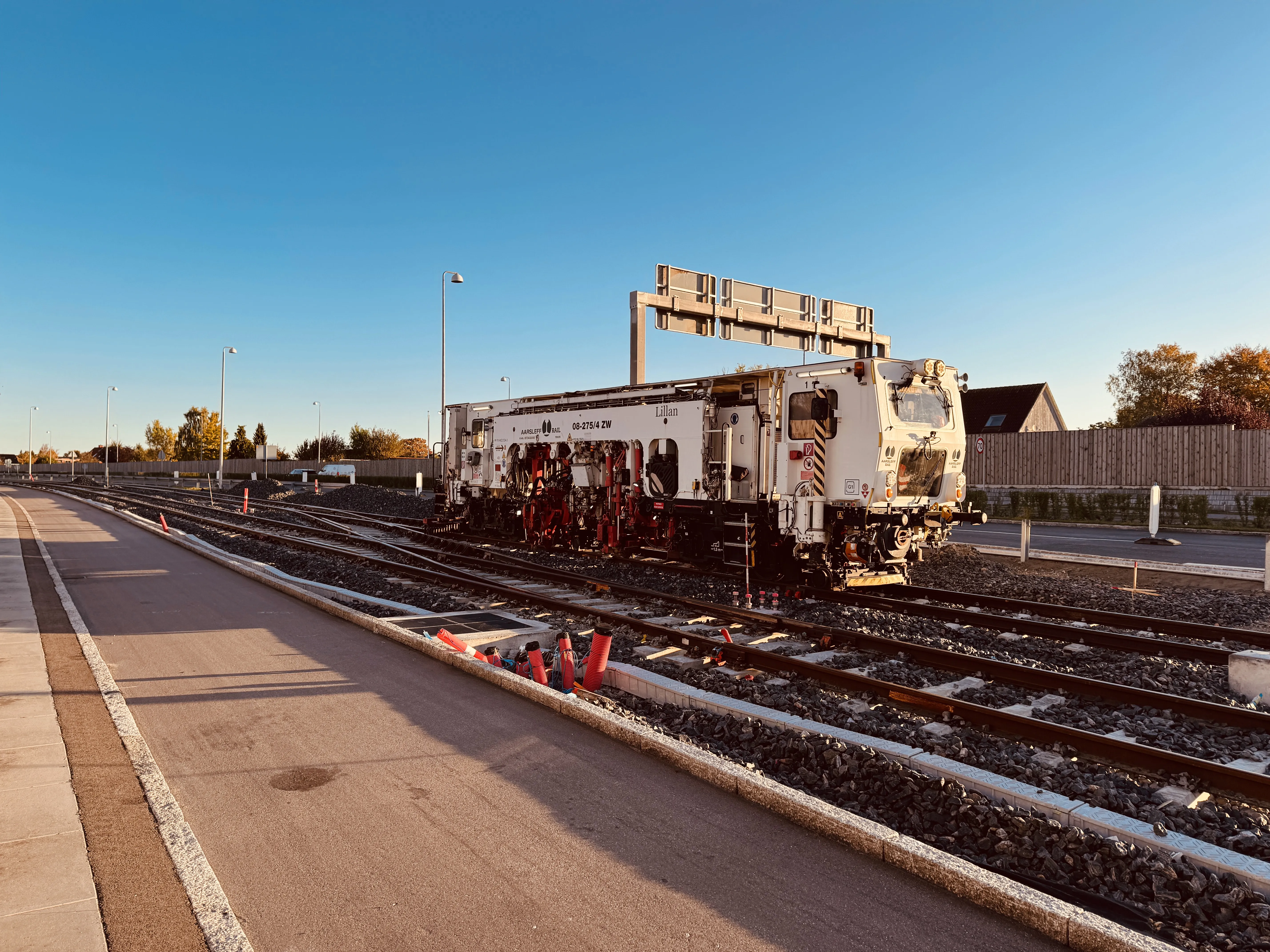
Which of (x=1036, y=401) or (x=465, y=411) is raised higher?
(x=1036, y=401)

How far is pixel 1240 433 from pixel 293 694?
29.9 metres

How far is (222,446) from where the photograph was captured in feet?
148

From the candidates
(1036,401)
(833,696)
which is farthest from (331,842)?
(1036,401)

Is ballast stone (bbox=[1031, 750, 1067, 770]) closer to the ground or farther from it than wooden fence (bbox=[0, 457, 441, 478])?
closer to the ground

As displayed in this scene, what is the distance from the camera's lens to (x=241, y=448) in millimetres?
100625

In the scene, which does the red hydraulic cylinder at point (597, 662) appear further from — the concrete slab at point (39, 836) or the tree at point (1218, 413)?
the tree at point (1218, 413)

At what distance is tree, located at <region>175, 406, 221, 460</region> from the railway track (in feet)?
291

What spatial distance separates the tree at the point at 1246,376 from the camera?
45.7 metres

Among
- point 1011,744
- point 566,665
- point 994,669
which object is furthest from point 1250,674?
point 566,665

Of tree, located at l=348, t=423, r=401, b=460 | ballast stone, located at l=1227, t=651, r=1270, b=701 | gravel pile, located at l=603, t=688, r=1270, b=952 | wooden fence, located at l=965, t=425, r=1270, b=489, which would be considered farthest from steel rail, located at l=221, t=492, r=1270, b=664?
tree, located at l=348, t=423, r=401, b=460

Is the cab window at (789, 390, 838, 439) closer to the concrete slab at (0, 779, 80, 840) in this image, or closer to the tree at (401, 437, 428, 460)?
the concrete slab at (0, 779, 80, 840)

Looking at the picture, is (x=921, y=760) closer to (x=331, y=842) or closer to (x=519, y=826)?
(x=519, y=826)

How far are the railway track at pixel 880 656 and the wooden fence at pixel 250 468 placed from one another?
13.7 m

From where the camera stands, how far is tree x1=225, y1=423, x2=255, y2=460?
98375 mm
